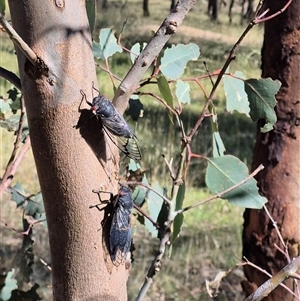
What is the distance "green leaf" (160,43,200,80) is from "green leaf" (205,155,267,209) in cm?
12

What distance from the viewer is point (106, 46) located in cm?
76

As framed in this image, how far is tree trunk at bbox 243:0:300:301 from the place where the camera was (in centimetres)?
122

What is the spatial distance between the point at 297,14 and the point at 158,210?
2.04 ft

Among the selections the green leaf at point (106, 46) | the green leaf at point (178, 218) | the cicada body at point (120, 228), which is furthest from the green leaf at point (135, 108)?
the cicada body at point (120, 228)

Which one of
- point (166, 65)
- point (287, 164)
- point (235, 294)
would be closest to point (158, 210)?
point (166, 65)

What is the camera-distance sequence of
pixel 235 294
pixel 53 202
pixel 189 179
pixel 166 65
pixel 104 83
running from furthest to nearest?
pixel 104 83
pixel 189 179
pixel 235 294
pixel 166 65
pixel 53 202

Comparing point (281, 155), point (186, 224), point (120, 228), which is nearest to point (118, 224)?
point (120, 228)

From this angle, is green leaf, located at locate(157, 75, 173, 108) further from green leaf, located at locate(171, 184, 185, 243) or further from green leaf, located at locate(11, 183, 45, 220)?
green leaf, located at locate(11, 183, 45, 220)

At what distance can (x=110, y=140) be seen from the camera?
480 mm

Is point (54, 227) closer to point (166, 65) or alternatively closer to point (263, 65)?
point (166, 65)

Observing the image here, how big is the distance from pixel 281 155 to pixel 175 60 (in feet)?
2.12

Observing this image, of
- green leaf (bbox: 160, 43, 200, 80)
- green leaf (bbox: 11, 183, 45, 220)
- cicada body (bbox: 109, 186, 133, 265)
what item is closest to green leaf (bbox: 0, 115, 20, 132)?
green leaf (bbox: 11, 183, 45, 220)

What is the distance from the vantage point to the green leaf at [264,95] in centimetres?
63

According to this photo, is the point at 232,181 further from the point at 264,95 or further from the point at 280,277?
the point at 280,277
